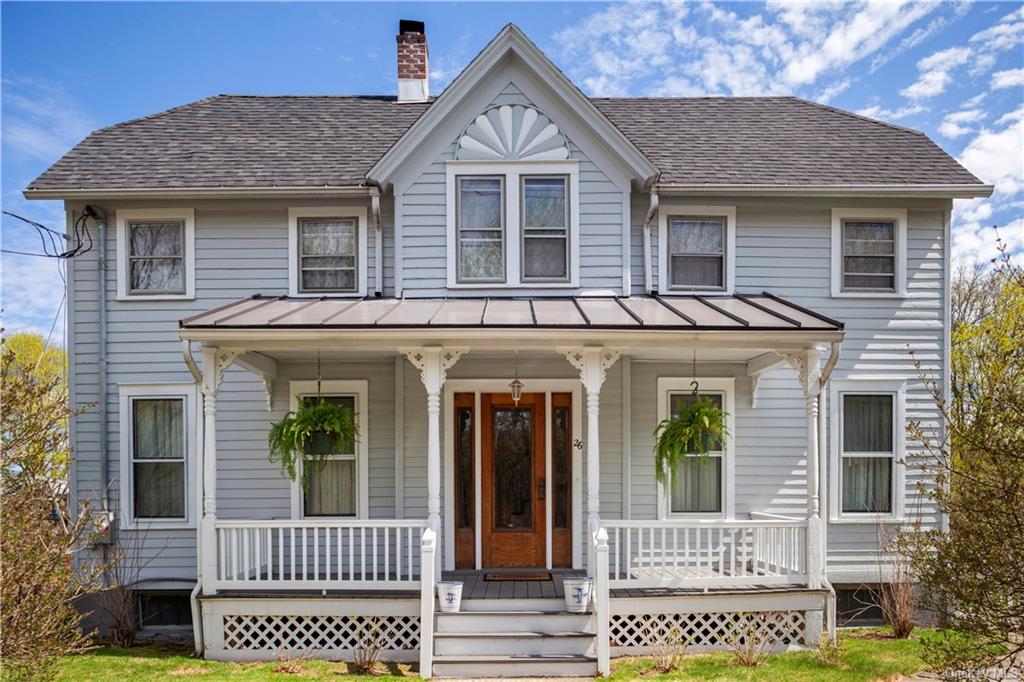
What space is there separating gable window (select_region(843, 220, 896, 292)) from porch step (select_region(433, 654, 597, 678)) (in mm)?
6548

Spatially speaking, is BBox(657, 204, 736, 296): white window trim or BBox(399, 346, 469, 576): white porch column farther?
BBox(657, 204, 736, 296): white window trim

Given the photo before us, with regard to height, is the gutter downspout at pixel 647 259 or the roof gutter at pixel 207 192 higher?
the roof gutter at pixel 207 192

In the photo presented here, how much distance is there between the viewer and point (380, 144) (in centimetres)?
1028

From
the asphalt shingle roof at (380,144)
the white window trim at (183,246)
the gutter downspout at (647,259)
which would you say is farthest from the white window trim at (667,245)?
the white window trim at (183,246)

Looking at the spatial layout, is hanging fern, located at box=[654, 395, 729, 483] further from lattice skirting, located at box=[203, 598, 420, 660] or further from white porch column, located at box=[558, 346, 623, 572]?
lattice skirting, located at box=[203, 598, 420, 660]

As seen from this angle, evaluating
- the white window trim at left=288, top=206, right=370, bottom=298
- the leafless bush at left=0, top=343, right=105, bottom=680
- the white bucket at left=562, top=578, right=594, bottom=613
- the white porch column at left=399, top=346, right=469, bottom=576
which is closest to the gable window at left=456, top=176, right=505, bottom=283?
the white window trim at left=288, top=206, right=370, bottom=298

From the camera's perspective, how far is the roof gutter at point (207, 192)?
29.6ft

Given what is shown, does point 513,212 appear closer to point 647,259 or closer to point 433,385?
point 647,259

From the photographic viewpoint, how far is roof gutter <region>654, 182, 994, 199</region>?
9.11m

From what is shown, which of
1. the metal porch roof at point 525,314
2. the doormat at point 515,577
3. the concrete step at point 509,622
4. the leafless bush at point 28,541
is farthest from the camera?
the doormat at point 515,577

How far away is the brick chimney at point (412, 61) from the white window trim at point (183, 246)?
4.34 meters

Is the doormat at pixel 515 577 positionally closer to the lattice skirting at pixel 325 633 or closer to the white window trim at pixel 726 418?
the lattice skirting at pixel 325 633

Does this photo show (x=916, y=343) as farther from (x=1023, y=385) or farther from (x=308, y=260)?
(x=308, y=260)

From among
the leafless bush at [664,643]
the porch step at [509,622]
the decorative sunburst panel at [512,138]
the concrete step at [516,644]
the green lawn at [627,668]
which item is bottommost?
the green lawn at [627,668]
